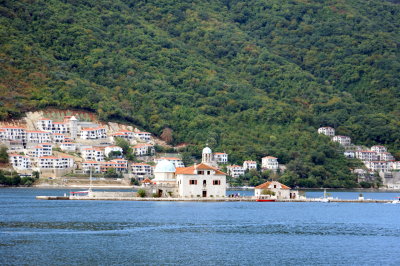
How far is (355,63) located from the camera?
621 ft

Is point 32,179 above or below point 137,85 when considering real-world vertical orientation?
below

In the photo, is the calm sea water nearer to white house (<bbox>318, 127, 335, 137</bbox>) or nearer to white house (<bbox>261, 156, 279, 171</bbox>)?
white house (<bbox>261, 156, 279, 171</bbox>)

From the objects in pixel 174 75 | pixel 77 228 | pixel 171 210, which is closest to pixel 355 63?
pixel 174 75

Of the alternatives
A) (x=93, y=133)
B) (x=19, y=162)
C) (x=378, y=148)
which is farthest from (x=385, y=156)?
(x=19, y=162)

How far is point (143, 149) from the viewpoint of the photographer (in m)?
137

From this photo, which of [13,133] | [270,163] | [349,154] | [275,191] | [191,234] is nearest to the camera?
[191,234]

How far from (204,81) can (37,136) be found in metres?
45.1

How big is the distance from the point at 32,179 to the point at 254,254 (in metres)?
78.6

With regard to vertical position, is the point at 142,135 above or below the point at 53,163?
above

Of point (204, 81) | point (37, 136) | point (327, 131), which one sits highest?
point (204, 81)

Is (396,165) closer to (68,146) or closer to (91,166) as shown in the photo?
(91,166)

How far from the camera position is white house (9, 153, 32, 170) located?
122062 millimetres

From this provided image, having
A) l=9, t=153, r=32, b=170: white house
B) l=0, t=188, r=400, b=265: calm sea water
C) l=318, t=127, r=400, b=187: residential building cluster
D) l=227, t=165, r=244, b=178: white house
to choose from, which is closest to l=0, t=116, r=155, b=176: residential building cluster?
l=9, t=153, r=32, b=170: white house

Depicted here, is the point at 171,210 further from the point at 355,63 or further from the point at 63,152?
the point at 355,63
